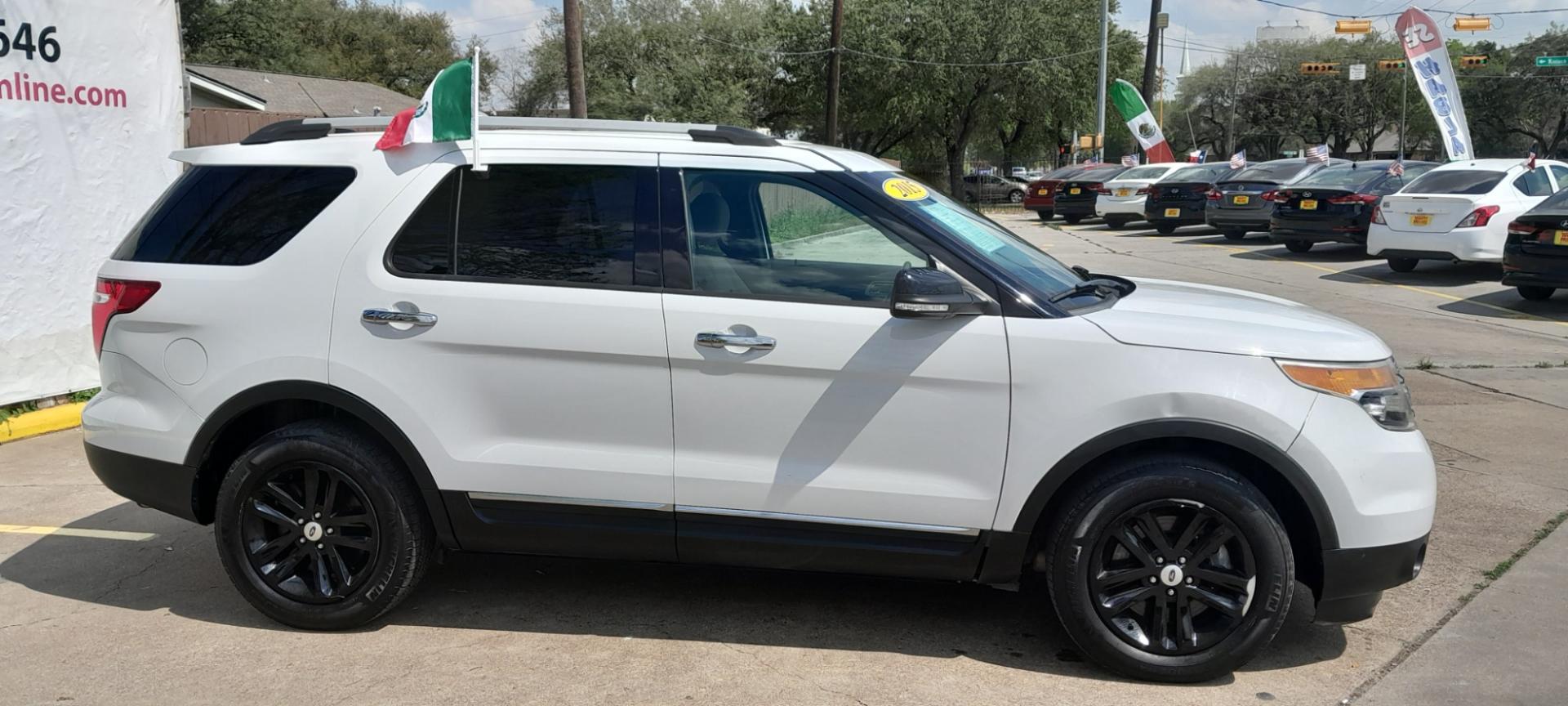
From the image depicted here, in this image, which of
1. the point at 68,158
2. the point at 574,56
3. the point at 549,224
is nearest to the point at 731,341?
the point at 549,224

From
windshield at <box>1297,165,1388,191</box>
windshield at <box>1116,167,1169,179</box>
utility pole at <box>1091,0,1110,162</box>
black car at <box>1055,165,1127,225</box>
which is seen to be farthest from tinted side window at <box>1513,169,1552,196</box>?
utility pole at <box>1091,0,1110,162</box>

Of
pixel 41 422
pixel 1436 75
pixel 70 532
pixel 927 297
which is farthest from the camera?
pixel 1436 75

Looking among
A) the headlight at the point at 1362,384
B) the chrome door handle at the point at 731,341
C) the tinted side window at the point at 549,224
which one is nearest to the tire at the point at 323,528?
the tinted side window at the point at 549,224

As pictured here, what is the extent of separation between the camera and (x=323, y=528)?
13.8 ft

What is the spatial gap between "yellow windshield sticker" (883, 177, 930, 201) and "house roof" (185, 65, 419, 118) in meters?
25.8

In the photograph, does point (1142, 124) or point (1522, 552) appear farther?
point (1142, 124)

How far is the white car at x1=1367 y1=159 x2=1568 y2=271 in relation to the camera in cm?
1521

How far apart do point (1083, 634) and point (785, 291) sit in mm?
1473

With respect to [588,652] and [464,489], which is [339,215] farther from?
[588,652]

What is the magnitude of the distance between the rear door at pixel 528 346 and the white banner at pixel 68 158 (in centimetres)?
481

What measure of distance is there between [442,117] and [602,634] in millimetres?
1912

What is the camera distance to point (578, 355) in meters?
3.96

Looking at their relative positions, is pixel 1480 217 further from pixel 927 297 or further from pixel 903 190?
pixel 927 297

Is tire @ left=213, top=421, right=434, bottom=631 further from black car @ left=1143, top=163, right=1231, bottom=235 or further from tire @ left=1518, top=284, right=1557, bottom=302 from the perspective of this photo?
black car @ left=1143, top=163, right=1231, bottom=235
